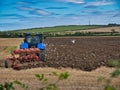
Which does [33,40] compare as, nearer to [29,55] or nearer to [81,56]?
[29,55]

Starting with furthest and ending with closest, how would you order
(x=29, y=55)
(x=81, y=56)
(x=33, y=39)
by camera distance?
(x=81, y=56) → (x=33, y=39) → (x=29, y=55)

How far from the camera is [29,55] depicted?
58.6 ft

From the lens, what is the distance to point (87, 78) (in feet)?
39.8

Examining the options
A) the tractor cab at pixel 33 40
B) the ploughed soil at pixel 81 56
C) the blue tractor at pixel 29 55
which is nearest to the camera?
the ploughed soil at pixel 81 56

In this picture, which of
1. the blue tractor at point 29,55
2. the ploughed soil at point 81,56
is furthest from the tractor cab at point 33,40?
the ploughed soil at point 81,56

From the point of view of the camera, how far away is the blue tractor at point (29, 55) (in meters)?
17.1

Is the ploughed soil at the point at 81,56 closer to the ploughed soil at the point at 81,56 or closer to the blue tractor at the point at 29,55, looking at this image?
the ploughed soil at the point at 81,56

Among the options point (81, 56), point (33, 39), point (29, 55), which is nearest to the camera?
point (29, 55)

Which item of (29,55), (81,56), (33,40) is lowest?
(81,56)


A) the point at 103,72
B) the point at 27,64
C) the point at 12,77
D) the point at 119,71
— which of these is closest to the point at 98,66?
the point at 103,72

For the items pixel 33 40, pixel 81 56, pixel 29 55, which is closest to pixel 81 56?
pixel 81 56

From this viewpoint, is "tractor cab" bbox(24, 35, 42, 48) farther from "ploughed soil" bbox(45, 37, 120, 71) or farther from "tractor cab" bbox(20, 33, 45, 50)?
"ploughed soil" bbox(45, 37, 120, 71)

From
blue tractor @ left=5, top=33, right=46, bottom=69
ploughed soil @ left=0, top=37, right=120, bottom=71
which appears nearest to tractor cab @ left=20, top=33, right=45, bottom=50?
blue tractor @ left=5, top=33, right=46, bottom=69

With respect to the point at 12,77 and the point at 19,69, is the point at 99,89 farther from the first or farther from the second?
the point at 19,69
